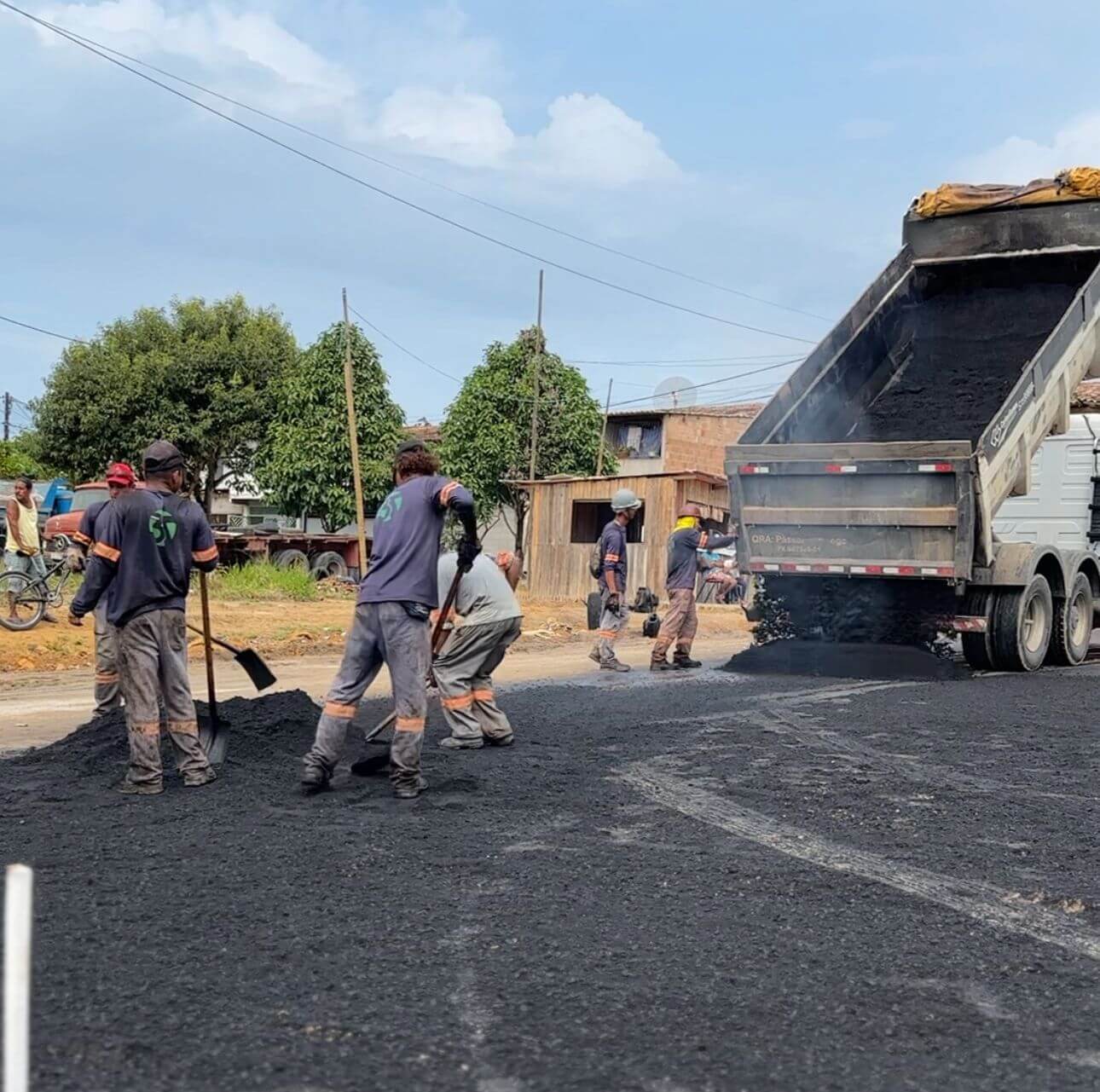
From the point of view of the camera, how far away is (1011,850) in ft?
16.7

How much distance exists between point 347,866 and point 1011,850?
252cm

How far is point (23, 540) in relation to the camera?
1467 centimetres

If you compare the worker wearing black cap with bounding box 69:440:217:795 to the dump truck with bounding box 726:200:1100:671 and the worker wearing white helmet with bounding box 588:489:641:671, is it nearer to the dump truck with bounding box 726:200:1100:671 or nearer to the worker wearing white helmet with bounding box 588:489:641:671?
the worker wearing white helmet with bounding box 588:489:641:671

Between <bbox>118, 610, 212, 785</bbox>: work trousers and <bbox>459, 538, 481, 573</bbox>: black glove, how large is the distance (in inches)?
53.4

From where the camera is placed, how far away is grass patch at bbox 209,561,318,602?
21.0 metres

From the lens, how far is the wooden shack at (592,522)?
81.9 ft

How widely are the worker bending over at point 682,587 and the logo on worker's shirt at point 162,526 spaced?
20.7 ft

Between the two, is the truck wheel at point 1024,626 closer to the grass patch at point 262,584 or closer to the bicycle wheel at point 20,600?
the bicycle wheel at point 20,600

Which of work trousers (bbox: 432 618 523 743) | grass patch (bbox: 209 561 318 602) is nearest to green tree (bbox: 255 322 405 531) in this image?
grass patch (bbox: 209 561 318 602)

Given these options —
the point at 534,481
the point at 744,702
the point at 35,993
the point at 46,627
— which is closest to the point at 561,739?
the point at 744,702

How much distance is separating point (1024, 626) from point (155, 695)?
809 cm

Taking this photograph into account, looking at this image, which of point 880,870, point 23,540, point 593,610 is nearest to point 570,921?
point 880,870

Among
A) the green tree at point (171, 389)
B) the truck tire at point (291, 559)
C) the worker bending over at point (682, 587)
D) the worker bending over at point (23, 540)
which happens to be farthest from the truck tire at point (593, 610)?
the green tree at point (171, 389)

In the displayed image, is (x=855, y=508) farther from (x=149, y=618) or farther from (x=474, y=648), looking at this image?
(x=149, y=618)
